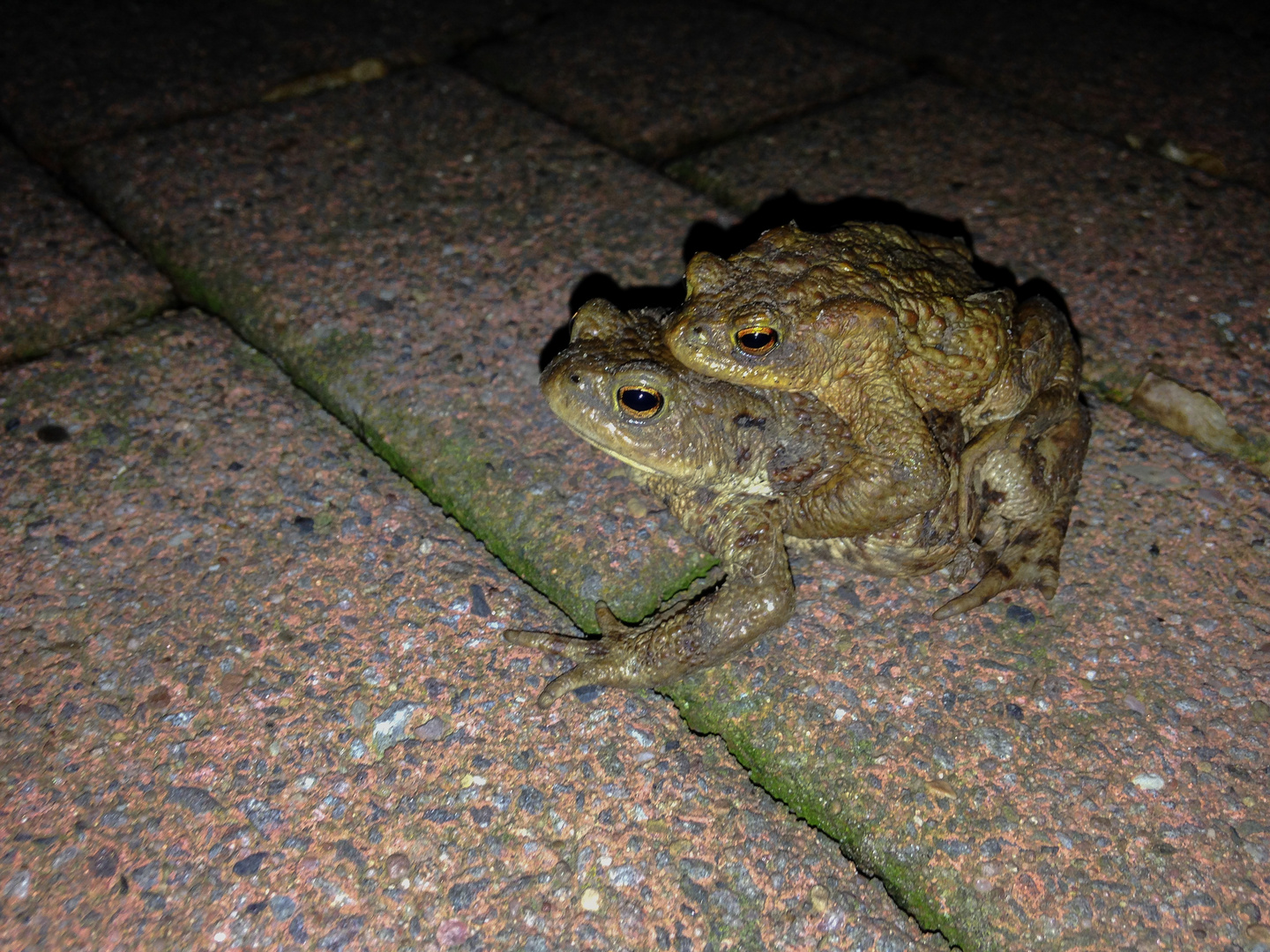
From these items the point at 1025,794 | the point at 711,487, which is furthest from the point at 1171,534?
the point at 711,487

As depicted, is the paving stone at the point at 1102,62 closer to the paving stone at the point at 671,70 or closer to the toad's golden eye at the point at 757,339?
A: the paving stone at the point at 671,70

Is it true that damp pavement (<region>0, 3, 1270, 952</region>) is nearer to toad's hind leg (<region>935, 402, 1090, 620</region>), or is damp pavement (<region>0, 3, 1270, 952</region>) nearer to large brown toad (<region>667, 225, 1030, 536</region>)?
toad's hind leg (<region>935, 402, 1090, 620</region>)

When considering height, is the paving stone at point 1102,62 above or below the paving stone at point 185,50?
above

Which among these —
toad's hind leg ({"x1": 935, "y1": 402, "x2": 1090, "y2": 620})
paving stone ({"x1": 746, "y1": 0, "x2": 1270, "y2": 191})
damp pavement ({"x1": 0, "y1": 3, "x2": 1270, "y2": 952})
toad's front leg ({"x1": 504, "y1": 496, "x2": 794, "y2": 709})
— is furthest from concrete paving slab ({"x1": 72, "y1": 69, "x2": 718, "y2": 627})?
paving stone ({"x1": 746, "y1": 0, "x2": 1270, "y2": 191})

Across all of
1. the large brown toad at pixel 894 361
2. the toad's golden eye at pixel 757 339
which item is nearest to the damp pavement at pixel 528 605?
the large brown toad at pixel 894 361

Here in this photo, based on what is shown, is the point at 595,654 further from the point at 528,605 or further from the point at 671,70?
the point at 671,70
